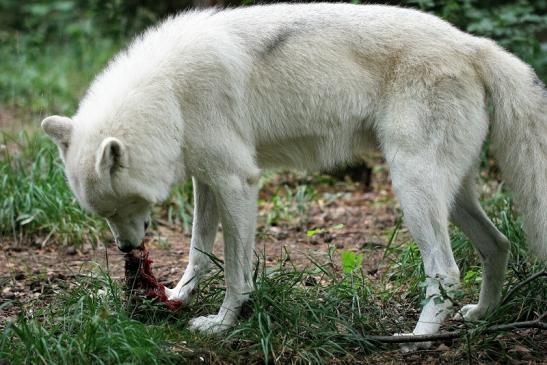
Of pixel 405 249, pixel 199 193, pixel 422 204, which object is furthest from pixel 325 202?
pixel 422 204

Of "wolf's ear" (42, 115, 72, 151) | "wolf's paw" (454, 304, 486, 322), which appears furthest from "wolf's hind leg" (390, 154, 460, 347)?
"wolf's ear" (42, 115, 72, 151)

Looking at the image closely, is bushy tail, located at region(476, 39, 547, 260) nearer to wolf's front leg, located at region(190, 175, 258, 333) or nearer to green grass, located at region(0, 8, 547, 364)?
green grass, located at region(0, 8, 547, 364)

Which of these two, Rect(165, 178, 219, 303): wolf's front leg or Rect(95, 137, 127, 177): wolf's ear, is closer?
Rect(95, 137, 127, 177): wolf's ear

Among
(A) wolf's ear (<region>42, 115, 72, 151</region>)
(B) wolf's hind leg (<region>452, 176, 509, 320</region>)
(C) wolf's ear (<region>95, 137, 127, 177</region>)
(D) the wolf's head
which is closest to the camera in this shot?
(C) wolf's ear (<region>95, 137, 127, 177</region>)

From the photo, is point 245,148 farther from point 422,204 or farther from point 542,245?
point 542,245

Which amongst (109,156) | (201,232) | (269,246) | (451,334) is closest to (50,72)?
(269,246)

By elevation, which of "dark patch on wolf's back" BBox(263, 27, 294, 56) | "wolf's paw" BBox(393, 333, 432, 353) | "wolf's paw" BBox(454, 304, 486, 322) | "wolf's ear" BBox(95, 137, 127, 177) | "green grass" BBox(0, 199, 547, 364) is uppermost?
"dark patch on wolf's back" BBox(263, 27, 294, 56)

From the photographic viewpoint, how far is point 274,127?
185 inches

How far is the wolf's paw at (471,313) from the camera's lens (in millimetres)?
4711

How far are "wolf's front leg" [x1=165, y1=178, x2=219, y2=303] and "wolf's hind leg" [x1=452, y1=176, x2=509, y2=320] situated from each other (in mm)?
1508

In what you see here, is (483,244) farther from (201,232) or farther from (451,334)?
(201,232)

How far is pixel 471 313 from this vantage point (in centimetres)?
474

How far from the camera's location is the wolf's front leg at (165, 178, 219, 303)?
4.97m

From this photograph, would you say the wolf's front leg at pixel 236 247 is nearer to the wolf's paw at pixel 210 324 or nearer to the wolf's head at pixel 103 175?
the wolf's paw at pixel 210 324
